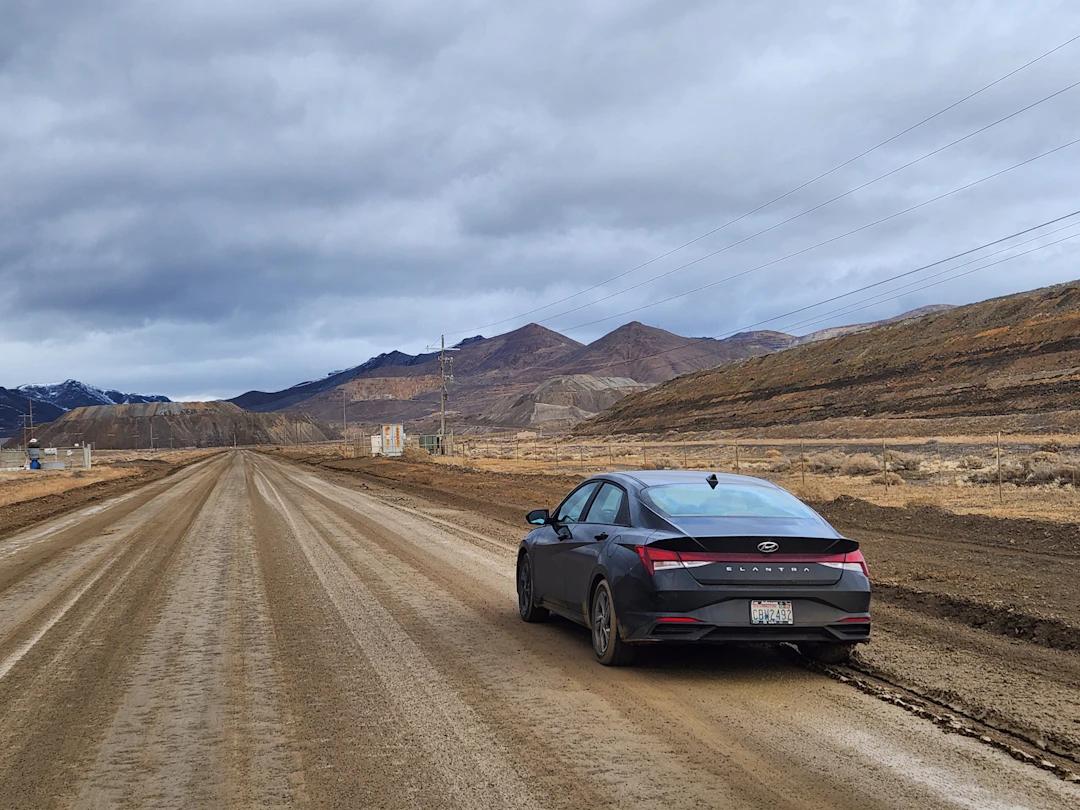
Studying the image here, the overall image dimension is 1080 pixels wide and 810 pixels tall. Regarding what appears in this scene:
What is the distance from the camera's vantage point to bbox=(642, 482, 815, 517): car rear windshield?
Result: 7871mm

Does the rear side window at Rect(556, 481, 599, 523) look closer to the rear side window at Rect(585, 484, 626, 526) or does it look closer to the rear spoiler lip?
the rear side window at Rect(585, 484, 626, 526)

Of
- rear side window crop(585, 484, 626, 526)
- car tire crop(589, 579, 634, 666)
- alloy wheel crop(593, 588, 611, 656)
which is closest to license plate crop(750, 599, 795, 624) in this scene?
car tire crop(589, 579, 634, 666)

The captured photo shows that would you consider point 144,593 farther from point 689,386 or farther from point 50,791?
point 689,386

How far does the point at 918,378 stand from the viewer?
296 feet

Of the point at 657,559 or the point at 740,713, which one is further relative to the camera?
the point at 657,559

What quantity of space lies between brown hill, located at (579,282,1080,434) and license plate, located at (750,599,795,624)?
5726 cm

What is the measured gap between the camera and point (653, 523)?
7.64m

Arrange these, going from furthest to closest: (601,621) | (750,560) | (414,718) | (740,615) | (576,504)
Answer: (576,504) < (601,621) < (750,560) < (740,615) < (414,718)

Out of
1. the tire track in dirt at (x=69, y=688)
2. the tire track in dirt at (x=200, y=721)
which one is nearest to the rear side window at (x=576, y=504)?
the tire track in dirt at (x=200, y=721)

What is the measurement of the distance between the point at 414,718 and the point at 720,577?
237cm

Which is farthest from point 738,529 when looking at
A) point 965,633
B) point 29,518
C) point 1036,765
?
point 29,518

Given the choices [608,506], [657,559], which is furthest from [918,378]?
[657,559]

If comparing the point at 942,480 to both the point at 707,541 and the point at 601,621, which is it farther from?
the point at 707,541

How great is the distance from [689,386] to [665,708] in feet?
417
